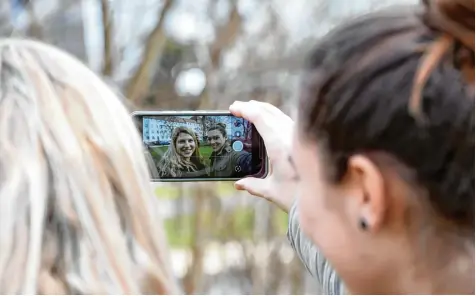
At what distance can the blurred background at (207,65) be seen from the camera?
1042mm

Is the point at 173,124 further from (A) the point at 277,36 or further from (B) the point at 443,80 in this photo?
(A) the point at 277,36

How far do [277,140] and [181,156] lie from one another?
0.09 m

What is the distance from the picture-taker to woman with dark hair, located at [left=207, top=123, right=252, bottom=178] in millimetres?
608

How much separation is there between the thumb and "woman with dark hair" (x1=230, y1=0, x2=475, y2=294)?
6.4 inches

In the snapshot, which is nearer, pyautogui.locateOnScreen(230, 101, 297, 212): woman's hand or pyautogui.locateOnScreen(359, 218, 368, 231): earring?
pyautogui.locateOnScreen(359, 218, 368, 231): earring

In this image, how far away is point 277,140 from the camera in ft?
1.87

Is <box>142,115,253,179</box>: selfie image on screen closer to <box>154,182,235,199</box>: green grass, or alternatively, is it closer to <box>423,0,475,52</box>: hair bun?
<box>423,0,475,52</box>: hair bun

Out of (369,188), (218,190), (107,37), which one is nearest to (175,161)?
(369,188)

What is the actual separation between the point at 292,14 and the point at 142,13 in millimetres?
251

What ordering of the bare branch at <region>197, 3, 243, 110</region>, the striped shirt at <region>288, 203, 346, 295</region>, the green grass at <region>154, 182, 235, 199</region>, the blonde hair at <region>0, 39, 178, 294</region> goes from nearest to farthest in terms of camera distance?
the blonde hair at <region>0, 39, 178, 294</region>
the striped shirt at <region>288, 203, 346, 295</region>
the bare branch at <region>197, 3, 243, 110</region>
the green grass at <region>154, 182, 235, 199</region>

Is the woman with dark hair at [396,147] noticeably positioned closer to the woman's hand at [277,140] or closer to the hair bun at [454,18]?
the hair bun at [454,18]

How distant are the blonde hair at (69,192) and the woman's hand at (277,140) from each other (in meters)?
0.18

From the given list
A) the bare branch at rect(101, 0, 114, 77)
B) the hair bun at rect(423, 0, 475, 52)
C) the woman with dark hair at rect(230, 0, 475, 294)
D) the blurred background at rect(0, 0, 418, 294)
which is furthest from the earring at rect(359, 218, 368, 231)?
the bare branch at rect(101, 0, 114, 77)

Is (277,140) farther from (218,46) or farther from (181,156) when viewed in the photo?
(218,46)
